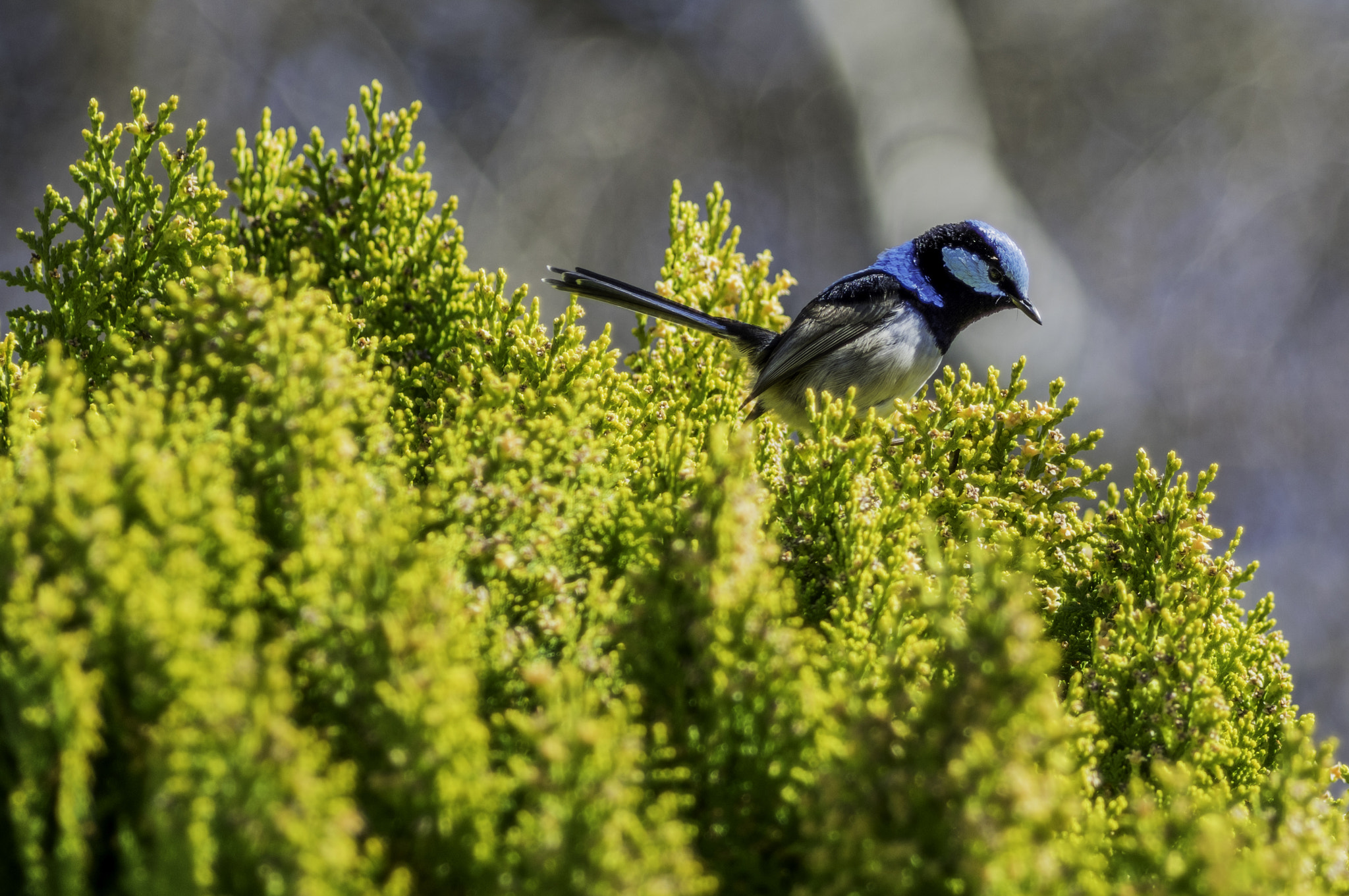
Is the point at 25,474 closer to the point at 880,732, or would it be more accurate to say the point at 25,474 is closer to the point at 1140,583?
the point at 880,732

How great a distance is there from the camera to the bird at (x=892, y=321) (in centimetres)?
329

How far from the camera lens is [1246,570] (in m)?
1.97

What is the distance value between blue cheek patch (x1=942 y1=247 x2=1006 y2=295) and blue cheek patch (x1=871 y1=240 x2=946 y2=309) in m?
0.10

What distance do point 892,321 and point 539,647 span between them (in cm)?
229

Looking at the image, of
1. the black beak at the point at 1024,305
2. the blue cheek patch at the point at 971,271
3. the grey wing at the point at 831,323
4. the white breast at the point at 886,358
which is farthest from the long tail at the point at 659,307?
the black beak at the point at 1024,305

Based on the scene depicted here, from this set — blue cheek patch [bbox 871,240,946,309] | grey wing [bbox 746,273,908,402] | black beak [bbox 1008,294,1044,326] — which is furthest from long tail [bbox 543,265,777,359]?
black beak [bbox 1008,294,1044,326]

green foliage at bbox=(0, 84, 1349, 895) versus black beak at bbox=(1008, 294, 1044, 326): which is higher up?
black beak at bbox=(1008, 294, 1044, 326)

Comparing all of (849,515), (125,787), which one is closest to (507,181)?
(849,515)

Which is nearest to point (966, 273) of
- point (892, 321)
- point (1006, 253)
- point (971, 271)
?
point (971, 271)

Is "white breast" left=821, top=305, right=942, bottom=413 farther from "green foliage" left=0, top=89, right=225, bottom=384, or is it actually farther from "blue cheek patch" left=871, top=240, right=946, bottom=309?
"green foliage" left=0, top=89, right=225, bottom=384

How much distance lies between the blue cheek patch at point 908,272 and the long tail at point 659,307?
2.05 feet

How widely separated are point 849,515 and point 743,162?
6.65m

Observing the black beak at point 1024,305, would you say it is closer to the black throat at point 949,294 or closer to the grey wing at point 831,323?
the black throat at point 949,294

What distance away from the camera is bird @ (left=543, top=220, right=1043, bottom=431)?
3.29 m
